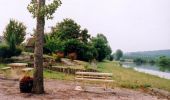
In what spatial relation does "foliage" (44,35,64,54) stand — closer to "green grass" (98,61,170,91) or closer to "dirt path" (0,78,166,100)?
"green grass" (98,61,170,91)

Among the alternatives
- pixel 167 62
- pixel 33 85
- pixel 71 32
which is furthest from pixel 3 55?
pixel 167 62

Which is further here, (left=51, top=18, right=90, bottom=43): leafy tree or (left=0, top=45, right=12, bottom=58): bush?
(left=51, top=18, right=90, bottom=43): leafy tree

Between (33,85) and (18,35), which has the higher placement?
(18,35)

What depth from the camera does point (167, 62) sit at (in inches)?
4946

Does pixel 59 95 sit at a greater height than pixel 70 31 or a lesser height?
lesser

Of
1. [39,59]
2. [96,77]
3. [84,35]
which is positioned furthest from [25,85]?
[84,35]

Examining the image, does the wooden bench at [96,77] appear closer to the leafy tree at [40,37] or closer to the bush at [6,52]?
the leafy tree at [40,37]

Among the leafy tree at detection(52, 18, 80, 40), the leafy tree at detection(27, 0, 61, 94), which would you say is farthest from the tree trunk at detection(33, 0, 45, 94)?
the leafy tree at detection(52, 18, 80, 40)


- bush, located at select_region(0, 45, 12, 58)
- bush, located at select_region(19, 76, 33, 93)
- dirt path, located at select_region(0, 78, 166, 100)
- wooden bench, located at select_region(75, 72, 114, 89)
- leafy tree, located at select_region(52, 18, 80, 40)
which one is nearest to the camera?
dirt path, located at select_region(0, 78, 166, 100)

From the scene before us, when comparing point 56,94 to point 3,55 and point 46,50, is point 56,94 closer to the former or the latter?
point 3,55

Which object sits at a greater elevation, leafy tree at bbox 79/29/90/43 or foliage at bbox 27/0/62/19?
leafy tree at bbox 79/29/90/43

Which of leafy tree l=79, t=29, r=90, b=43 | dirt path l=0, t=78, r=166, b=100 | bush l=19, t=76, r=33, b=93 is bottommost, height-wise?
dirt path l=0, t=78, r=166, b=100

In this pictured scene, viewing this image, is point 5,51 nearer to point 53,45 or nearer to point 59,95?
point 53,45

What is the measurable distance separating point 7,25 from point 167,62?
257ft
